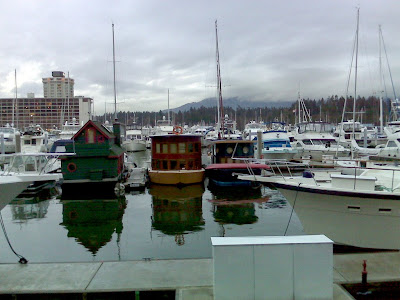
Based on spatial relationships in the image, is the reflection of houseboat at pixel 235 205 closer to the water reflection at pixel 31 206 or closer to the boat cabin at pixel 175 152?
the boat cabin at pixel 175 152

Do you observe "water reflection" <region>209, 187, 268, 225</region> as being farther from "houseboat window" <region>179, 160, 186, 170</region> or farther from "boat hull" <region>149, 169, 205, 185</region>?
"houseboat window" <region>179, 160, 186, 170</region>

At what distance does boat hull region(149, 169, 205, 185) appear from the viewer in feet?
69.3

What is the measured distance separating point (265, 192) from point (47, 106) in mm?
141674

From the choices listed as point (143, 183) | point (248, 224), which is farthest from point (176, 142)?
point (248, 224)

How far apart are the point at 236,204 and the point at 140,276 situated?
31.3 feet

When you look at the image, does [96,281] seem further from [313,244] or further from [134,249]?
[313,244]

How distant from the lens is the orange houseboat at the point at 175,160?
21.3 meters

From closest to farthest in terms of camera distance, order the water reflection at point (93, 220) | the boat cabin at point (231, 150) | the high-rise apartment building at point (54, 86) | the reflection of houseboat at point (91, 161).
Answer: the water reflection at point (93, 220)
the reflection of houseboat at point (91, 161)
the boat cabin at point (231, 150)
the high-rise apartment building at point (54, 86)

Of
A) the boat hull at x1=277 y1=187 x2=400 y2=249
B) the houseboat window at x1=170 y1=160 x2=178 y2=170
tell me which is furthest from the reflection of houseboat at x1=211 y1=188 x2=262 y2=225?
the boat hull at x1=277 y1=187 x2=400 y2=249

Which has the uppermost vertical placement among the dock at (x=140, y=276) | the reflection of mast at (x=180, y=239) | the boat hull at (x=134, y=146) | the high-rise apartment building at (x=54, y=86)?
the high-rise apartment building at (x=54, y=86)

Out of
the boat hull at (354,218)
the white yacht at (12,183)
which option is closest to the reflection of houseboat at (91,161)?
the white yacht at (12,183)

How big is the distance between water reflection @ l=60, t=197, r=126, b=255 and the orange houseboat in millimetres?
3551

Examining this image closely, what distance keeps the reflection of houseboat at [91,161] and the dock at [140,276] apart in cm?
1151

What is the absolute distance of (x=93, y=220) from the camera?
14.3 metres
